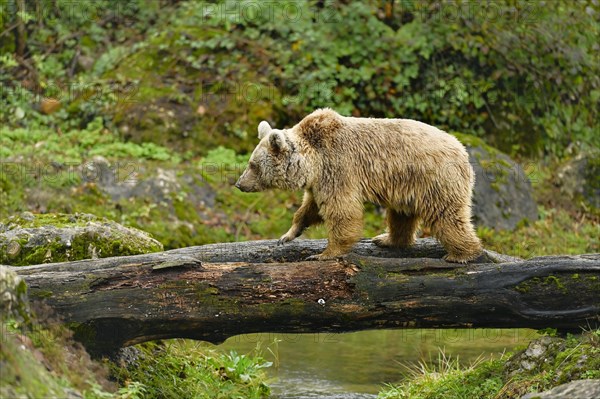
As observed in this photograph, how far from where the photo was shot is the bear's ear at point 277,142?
729 centimetres

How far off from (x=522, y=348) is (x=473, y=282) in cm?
83

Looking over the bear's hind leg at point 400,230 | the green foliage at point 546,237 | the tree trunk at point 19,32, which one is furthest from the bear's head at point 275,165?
the tree trunk at point 19,32

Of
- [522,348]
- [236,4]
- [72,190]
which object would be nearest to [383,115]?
[236,4]

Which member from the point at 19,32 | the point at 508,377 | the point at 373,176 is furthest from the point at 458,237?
the point at 19,32

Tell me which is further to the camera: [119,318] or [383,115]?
[383,115]

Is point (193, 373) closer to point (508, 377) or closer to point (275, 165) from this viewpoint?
point (275, 165)

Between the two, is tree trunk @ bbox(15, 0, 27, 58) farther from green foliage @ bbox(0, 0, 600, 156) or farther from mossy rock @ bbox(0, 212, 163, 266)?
mossy rock @ bbox(0, 212, 163, 266)

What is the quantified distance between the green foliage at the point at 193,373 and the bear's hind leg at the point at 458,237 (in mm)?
2199

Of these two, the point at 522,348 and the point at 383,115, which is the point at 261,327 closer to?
the point at 522,348

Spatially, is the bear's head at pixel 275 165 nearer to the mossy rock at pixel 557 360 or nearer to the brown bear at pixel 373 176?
the brown bear at pixel 373 176

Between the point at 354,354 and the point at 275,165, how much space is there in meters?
3.02

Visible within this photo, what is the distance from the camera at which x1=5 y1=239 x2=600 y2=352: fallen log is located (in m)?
6.09

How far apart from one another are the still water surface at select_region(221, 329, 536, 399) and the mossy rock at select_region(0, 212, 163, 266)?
1739mm

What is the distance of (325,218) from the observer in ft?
23.3
